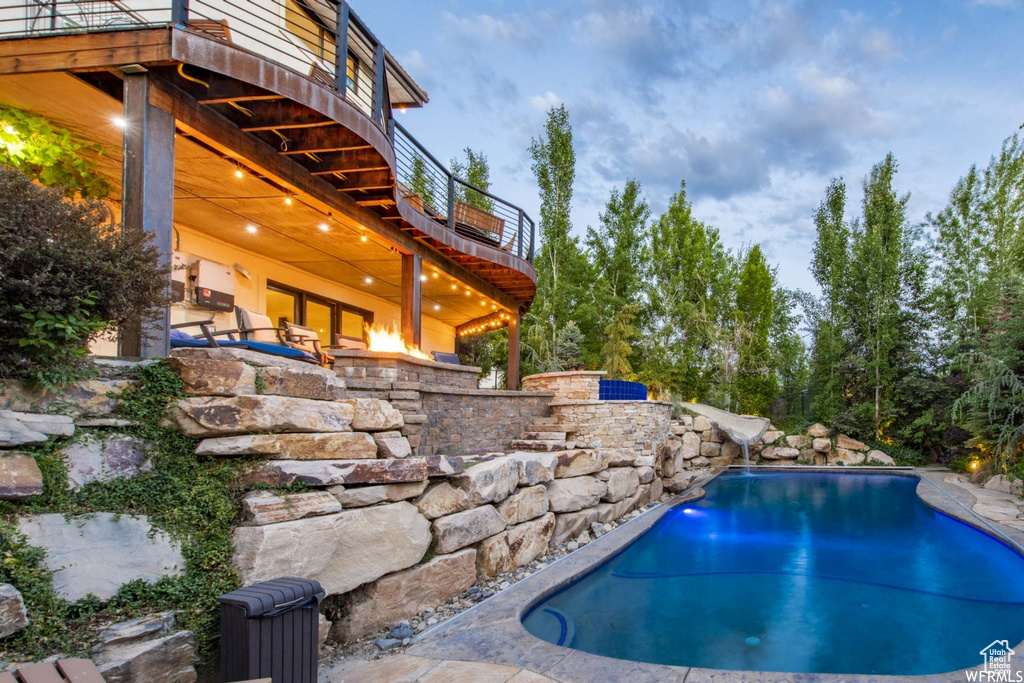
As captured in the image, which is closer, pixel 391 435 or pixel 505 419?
pixel 391 435

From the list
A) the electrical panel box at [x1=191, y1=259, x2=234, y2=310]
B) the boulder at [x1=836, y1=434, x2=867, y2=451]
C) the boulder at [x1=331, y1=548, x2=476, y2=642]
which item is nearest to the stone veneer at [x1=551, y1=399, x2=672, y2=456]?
the boulder at [x1=331, y1=548, x2=476, y2=642]

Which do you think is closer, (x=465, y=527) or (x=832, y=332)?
(x=465, y=527)

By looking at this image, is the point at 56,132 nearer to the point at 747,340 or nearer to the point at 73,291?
the point at 73,291

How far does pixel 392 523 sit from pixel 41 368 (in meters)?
2.40

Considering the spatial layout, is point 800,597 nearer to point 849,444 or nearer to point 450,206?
point 450,206

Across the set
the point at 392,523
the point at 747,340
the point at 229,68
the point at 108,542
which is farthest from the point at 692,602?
the point at 747,340

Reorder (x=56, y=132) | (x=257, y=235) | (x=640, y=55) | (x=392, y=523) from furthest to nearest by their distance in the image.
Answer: (x=640, y=55) → (x=257, y=235) → (x=56, y=132) → (x=392, y=523)

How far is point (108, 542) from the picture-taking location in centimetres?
302

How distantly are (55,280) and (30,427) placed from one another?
2.66 feet

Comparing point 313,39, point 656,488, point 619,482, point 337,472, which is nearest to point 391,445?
point 337,472

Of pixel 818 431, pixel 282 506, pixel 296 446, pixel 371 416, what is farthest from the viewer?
pixel 818 431

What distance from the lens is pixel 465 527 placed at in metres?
5.07

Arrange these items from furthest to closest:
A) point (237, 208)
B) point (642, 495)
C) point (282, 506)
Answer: point (642, 495) < point (237, 208) < point (282, 506)

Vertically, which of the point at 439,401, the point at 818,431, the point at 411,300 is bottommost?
the point at 818,431
